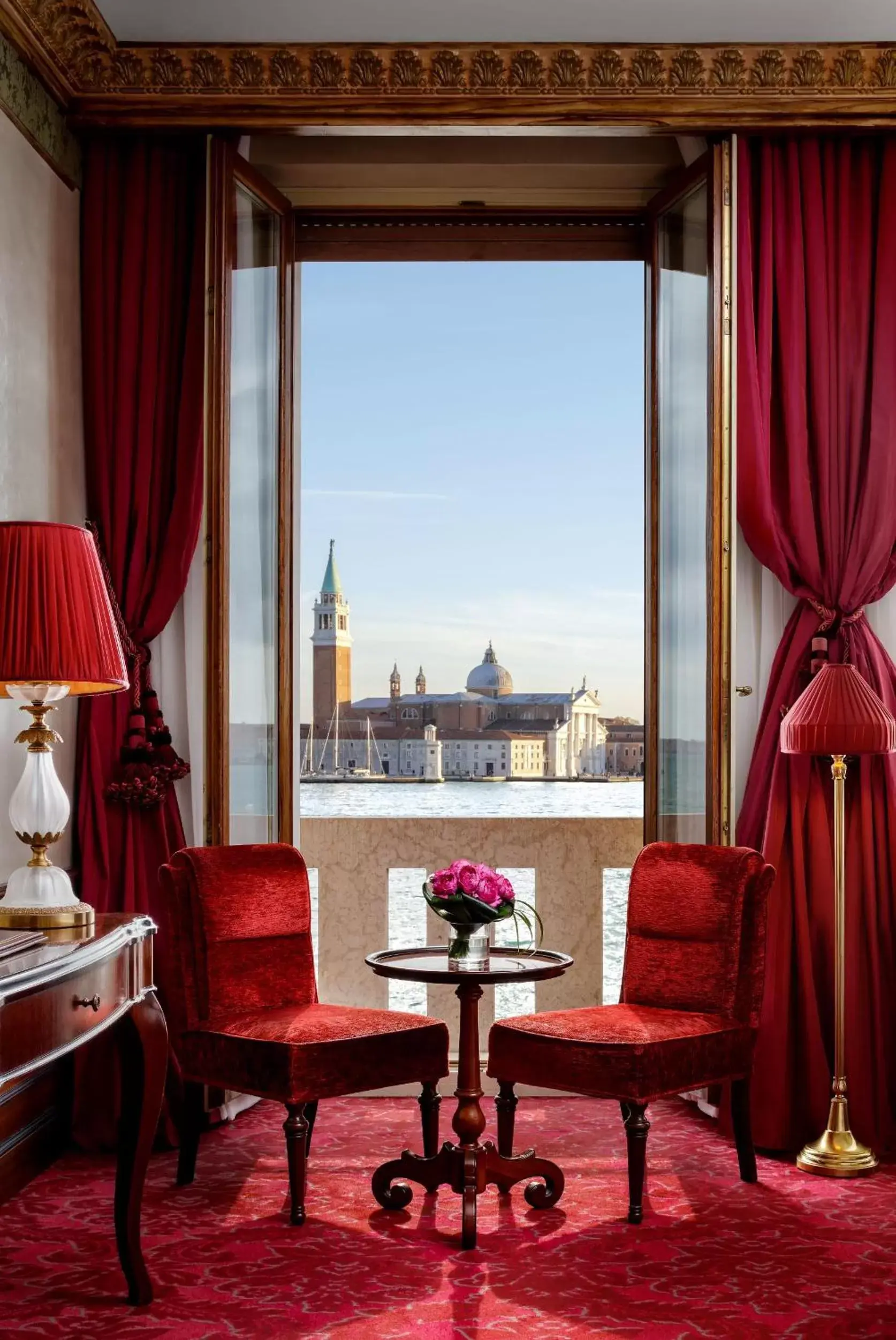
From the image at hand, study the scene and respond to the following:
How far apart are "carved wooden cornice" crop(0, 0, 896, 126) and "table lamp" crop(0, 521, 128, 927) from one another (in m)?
1.89

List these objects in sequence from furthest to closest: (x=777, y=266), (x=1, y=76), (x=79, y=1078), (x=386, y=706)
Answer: (x=386, y=706)
(x=777, y=266)
(x=79, y=1078)
(x=1, y=76)

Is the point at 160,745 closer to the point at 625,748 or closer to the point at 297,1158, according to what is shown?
the point at 297,1158

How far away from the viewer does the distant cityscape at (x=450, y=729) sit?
5.38 m

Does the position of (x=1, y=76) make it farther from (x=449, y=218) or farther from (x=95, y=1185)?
(x=95, y=1185)

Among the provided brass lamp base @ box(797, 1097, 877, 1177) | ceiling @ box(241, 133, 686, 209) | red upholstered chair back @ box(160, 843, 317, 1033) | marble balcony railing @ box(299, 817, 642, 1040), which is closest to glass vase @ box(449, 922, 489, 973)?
red upholstered chair back @ box(160, 843, 317, 1033)

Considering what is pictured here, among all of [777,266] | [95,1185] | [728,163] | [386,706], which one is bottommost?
[95,1185]

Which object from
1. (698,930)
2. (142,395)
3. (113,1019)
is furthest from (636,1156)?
(142,395)

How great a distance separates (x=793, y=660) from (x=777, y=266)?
4.12 ft

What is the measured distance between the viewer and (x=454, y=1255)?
10.5 feet

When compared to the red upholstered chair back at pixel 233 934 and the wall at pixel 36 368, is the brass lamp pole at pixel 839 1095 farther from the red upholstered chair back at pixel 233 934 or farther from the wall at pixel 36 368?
the wall at pixel 36 368

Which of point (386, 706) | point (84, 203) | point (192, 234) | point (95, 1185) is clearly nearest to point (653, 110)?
point (192, 234)

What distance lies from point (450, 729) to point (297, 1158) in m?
2.38

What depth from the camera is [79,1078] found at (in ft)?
13.3

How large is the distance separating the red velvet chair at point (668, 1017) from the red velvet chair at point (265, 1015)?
0.27 meters
